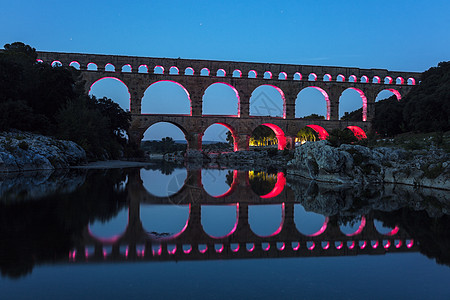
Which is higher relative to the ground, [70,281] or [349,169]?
[349,169]

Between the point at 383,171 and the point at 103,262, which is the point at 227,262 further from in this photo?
the point at 383,171

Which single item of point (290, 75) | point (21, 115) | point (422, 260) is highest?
point (290, 75)

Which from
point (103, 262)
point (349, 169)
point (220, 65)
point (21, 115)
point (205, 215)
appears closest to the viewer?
point (103, 262)

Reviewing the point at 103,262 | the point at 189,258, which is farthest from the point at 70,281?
the point at 189,258

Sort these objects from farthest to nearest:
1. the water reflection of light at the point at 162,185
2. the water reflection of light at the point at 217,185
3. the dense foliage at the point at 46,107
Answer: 1. the dense foliage at the point at 46,107
2. the water reflection of light at the point at 217,185
3. the water reflection of light at the point at 162,185

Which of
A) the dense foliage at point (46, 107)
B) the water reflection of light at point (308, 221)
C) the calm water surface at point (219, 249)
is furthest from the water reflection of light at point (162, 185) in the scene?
the dense foliage at point (46, 107)

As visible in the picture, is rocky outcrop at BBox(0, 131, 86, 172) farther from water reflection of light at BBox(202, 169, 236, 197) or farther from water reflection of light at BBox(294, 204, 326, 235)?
water reflection of light at BBox(294, 204, 326, 235)

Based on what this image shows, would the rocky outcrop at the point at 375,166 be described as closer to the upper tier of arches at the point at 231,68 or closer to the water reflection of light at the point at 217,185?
the water reflection of light at the point at 217,185

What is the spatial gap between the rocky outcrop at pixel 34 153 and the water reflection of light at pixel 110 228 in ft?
33.6

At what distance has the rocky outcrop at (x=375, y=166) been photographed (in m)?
10.3

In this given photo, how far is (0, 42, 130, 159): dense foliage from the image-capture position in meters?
18.2

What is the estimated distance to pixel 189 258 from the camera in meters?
3.50

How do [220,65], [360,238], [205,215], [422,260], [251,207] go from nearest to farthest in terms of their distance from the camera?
[422,260] → [360,238] → [205,215] → [251,207] → [220,65]

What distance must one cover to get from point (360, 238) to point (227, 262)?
1.95 metres
